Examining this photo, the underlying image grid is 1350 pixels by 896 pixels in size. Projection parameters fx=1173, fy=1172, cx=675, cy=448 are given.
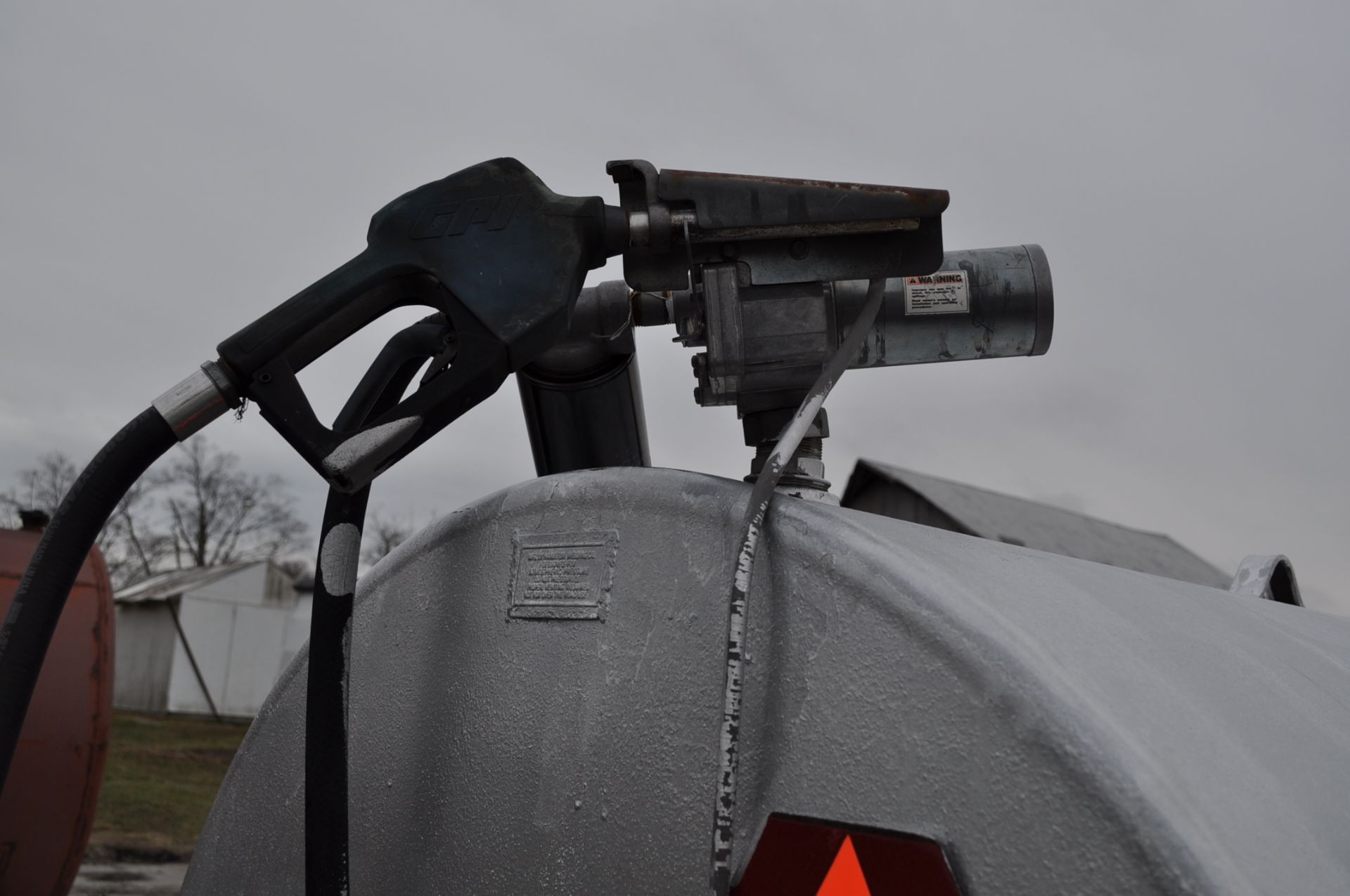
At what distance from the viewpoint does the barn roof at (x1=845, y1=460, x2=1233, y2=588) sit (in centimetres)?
1242

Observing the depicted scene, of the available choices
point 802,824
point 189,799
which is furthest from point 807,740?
point 189,799

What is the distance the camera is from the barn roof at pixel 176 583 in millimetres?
21109

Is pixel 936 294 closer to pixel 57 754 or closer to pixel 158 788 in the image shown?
pixel 57 754

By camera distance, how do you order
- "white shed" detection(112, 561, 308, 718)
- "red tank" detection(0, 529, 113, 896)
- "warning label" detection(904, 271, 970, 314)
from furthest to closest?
"white shed" detection(112, 561, 308, 718) < "red tank" detection(0, 529, 113, 896) < "warning label" detection(904, 271, 970, 314)

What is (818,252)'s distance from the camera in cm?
119

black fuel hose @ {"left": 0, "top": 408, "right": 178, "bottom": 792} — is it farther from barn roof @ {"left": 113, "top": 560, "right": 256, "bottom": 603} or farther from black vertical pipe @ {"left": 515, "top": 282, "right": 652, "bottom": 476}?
barn roof @ {"left": 113, "top": 560, "right": 256, "bottom": 603}

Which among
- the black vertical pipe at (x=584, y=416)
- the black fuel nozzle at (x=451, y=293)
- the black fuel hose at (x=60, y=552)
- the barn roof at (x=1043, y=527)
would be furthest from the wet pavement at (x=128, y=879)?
the barn roof at (x=1043, y=527)

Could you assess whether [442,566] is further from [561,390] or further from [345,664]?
[561,390]

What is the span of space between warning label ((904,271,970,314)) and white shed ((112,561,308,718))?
21.0 metres

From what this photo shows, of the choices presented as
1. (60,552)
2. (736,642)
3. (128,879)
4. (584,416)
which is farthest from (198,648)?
(736,642)

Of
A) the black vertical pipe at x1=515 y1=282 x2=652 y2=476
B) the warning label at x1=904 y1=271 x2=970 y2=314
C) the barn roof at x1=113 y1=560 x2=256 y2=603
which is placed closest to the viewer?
the warning label at x1=904 y1=271 x2=970 y2=314

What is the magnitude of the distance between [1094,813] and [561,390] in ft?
3.44

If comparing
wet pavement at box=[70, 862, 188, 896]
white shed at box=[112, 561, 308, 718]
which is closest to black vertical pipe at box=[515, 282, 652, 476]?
wet pavement at box=[70, 862, 188, 896]

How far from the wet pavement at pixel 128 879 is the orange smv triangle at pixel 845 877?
19.2 feet
